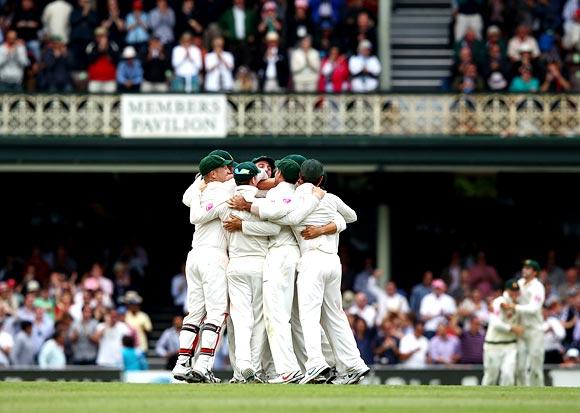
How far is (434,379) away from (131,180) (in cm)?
1033

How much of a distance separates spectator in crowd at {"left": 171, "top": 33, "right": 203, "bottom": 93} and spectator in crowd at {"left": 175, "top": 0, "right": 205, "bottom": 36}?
104 centimetres

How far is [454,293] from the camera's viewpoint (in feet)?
106

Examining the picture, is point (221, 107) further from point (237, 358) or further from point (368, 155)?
point (237, 358)

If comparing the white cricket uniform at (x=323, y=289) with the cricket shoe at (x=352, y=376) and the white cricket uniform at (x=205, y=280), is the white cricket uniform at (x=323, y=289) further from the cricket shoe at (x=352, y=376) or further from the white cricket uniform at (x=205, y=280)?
the white cricket uniform at (x=205, y=280)

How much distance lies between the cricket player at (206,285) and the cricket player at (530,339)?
22.5 feet

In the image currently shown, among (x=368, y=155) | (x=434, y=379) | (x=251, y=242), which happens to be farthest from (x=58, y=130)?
(x=251, y=242)

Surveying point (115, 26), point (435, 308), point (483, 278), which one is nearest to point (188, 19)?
point (115, 26)

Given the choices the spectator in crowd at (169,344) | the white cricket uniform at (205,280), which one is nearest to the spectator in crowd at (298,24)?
the spectator in crowd at (169,344)

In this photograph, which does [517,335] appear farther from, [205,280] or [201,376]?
[201,376]

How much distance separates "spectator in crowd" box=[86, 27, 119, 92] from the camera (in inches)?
1324

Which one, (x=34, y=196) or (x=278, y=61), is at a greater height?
(x=278, y=61)

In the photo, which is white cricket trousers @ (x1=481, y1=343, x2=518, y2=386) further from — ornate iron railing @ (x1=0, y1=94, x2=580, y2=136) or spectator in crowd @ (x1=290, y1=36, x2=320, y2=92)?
spectator in crowd @ (x1=290, y1=36, x2=320, y2=92)

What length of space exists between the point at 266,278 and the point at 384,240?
47.6ft

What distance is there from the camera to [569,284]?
32.3 metres
